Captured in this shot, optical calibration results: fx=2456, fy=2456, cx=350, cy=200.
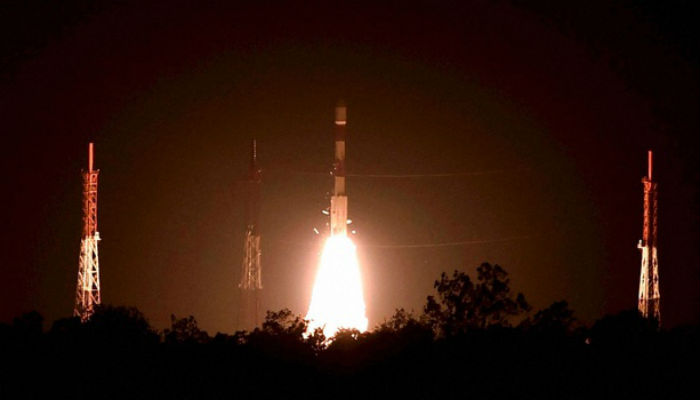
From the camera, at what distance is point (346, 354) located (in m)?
66.3

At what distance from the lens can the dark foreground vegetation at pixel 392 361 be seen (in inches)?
2469

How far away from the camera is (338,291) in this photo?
9150cm

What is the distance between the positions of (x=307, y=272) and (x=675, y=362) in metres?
46.3

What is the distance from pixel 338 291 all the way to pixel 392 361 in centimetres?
2662

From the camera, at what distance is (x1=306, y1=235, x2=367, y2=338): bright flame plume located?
90.2m

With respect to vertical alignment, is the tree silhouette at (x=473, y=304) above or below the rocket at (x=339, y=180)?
below

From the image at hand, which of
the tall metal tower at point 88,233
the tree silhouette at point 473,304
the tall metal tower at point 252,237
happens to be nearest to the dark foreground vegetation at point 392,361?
the tree silhouette at point 473,304

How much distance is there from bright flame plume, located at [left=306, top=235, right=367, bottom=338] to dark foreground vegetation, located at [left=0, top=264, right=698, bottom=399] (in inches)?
791

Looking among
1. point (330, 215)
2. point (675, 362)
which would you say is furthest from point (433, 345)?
point (330, 215)

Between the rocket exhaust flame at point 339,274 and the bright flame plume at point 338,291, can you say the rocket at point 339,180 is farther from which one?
the bright flame plume at point 338,291

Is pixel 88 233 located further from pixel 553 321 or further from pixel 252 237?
pixel 553 321

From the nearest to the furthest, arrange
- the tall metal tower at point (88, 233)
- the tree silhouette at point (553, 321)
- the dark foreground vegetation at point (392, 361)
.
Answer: the dark foreground vegetation at point (392, 361) < the tree silhouette at point (553, 321) < the tall metal tower at point (88, 233)

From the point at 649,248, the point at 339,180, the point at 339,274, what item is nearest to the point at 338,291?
the point at 339,274

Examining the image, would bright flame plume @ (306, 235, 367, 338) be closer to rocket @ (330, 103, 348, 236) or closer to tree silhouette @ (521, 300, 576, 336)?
rocket @ (330, 103, 348, 236)
